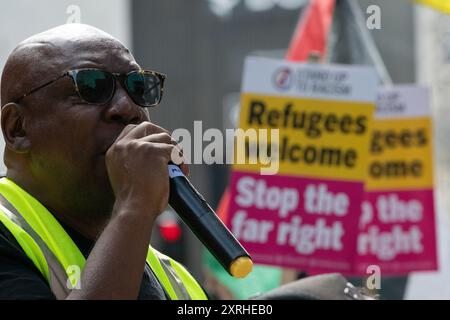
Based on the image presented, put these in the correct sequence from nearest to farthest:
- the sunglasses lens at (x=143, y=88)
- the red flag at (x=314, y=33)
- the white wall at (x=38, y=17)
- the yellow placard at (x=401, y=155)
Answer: the sunglasses lens at (x=143, y=88) < the yellow placard at (x=401, y=155) < the red flag at (x=314, y=33) < the white wall at (x=38, y=17)

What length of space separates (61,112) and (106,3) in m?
4.68

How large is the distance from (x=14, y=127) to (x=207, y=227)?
0.65 m

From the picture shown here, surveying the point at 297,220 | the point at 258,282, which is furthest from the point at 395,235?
the point at 258,282

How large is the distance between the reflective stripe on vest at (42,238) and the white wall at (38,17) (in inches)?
143

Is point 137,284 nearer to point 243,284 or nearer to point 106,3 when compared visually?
point 243,284

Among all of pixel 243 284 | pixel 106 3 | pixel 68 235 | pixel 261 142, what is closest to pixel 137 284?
pixel 68 235

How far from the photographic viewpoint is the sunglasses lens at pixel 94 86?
2.10 meters

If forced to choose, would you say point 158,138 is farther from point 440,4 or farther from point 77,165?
point 440,4

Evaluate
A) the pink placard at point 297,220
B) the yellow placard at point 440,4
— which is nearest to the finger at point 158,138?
the yellow placard at point 440,4

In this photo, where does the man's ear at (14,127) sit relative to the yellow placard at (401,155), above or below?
above

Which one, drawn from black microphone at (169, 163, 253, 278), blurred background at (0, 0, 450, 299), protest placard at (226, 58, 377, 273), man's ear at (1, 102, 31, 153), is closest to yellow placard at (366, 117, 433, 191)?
protest placard at (226, 58, 377, 273)

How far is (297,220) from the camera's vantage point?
4.72 m

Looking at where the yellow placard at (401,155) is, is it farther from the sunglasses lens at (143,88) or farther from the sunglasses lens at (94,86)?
the sunglasses lens at (94,86)

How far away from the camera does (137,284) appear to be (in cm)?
178
